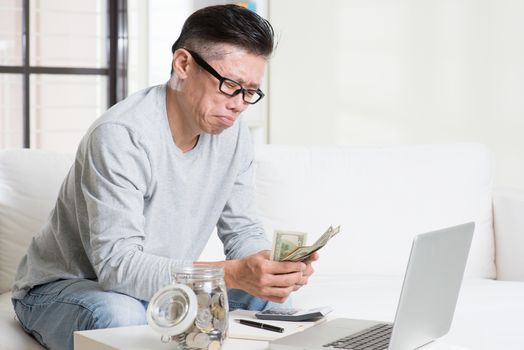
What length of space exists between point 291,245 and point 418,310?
297mm

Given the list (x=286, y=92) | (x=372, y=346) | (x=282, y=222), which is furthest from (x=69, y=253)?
(x=286, y=92)

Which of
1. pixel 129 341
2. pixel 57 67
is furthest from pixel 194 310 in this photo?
pixel 57 67

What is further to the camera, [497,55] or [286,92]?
[286,92]

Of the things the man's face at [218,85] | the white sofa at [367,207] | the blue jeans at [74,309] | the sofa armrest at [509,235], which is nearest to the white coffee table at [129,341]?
the blue jeans at [74,309]

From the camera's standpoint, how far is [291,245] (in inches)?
68.1

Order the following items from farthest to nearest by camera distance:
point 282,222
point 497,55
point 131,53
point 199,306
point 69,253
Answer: point 131,53 < point 497,55 < point 282,222 < point 69,253 < point 199,306

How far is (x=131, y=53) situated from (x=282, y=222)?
2.06 m

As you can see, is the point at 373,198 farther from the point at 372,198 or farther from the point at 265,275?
the point at 265,275

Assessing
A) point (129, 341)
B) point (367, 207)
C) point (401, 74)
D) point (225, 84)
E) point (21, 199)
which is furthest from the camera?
point (401, 74)

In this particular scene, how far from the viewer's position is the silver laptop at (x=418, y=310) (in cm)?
151

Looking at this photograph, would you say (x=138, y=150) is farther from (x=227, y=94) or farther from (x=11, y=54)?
(x=11, y=54)

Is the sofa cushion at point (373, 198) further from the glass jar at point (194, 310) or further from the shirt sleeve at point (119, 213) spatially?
the glass jar at point (194, 310)

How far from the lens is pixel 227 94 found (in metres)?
1.94

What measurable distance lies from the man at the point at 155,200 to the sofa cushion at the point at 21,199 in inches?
16.3
